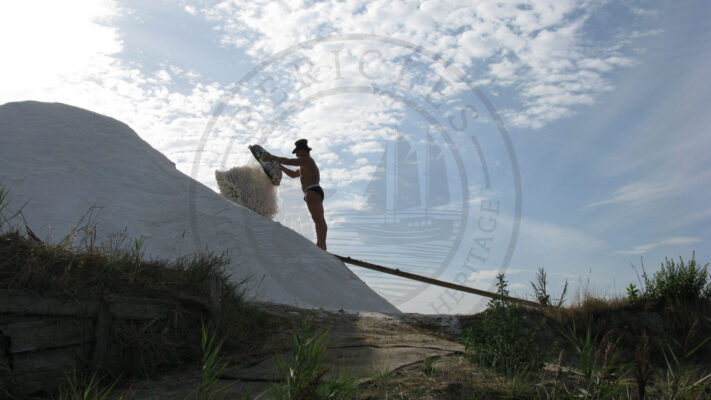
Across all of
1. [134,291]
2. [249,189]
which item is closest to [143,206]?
[249,189]

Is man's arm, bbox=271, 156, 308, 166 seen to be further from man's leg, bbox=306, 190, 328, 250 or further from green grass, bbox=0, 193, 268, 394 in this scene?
green grass, bbox=0, 193, 268, 394

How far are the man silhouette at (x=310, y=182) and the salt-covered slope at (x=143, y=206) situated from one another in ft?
2.76

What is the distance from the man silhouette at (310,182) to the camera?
25.8ft

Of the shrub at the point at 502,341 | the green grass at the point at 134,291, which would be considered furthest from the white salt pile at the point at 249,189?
the shrub at the point at 502,341

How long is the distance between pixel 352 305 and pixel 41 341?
4.08 m

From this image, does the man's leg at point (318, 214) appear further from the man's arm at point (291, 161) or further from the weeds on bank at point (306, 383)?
the weeds on bank at point (306, 383)

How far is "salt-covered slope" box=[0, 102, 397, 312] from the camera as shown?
18.7ft

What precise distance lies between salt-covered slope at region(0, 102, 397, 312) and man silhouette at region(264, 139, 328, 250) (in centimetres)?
84

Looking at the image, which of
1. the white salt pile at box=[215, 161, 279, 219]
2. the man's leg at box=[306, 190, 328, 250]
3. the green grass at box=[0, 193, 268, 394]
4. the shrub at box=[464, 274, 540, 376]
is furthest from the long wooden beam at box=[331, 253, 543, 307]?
the green grass at box=[0, 193, 268, 394]

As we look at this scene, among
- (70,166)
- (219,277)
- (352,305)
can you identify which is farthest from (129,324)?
(70,166)

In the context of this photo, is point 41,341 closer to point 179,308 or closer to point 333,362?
point 179,308

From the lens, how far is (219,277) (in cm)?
334

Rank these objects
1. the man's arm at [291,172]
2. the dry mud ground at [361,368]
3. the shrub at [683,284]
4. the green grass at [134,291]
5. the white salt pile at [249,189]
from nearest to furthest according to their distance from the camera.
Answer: the dry mud ground at [361,368], the green grass at [134,291], the shrub at [683,284], the white salt pile at [249,189], the man's arm at [291,172]

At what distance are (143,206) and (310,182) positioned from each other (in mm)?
2761
